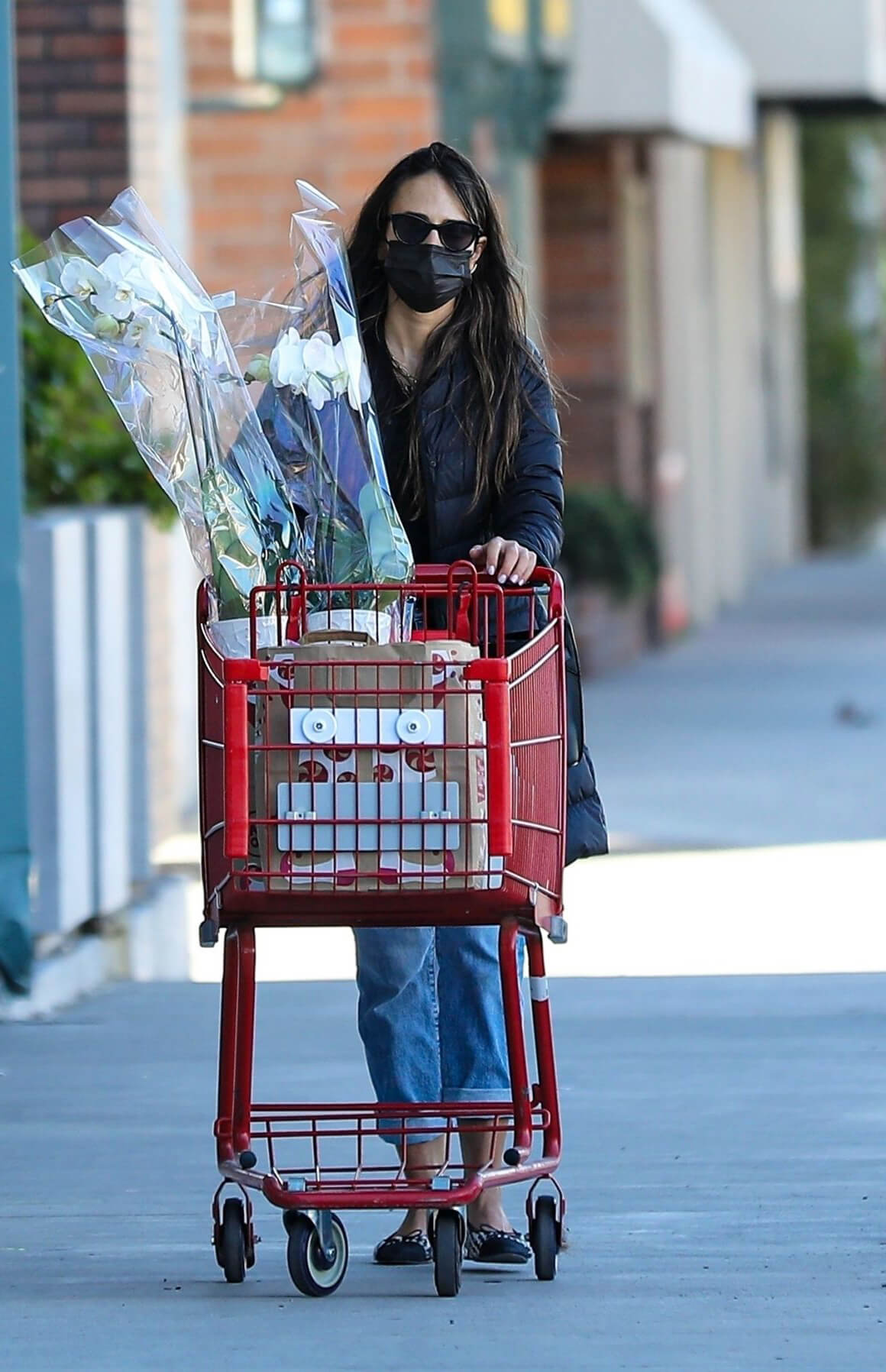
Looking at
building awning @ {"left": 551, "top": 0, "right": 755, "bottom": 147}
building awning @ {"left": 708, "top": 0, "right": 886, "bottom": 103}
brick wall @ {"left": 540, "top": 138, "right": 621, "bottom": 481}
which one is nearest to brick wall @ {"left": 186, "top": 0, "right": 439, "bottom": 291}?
building awning @ {"left": 551, "top": 0, "right": 755, "bottom": 147}

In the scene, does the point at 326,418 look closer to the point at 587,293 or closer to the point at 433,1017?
the point at 433,1017

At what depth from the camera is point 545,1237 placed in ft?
15.3

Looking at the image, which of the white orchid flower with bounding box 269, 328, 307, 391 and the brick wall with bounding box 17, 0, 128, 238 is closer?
the white orchid flower with bounding box 269, 328, 307, 391

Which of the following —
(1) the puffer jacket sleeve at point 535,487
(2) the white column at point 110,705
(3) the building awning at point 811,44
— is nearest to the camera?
(1) the puffer jacket sleeve at point 535,487

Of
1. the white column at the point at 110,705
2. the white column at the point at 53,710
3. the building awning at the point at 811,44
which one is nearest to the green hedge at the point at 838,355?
the building awning at the point at 811,44

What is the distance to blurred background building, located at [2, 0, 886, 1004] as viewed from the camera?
1015 centimetres

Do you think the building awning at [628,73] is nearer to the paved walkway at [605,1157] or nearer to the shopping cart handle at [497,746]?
the paved walkway at [605,1157]

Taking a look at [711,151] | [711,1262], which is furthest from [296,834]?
[711,151]

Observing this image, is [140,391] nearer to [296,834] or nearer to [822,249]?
[296,834]

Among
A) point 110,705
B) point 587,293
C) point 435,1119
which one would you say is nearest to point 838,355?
point 587,293

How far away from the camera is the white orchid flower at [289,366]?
177 inches

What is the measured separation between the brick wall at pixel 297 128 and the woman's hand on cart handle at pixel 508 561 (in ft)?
27.4

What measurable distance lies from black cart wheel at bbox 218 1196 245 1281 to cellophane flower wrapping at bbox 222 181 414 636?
0.96m

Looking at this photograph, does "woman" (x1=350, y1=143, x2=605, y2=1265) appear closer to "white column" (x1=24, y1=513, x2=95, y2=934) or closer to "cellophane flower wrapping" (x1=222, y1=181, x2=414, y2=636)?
"cellophane flower wrapping" (x1=222, y1=181, x2=414, y2=636)
